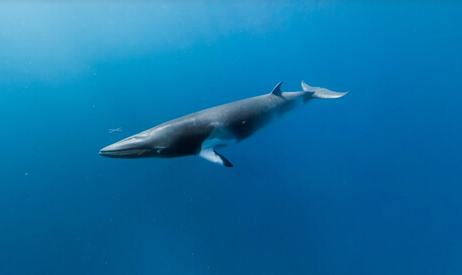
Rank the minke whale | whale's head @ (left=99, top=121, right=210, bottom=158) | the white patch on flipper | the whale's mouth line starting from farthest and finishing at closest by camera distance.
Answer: the white patch on flipper
the minke whale
whale's head @ (left=99, top=121, right=210, bottom=158)
the whale's mouth line

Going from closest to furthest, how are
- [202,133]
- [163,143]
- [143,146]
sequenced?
[143,146] → [163,143] → [202,133]

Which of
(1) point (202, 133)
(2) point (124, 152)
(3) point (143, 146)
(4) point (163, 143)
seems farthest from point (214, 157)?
(2) point (124, 152)

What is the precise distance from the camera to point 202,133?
5.46 metres

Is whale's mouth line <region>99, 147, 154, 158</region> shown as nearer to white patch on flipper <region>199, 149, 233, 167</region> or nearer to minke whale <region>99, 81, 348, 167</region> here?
minke whale <region>99, 81, 348, 167</region>

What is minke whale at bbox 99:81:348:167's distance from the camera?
490cm

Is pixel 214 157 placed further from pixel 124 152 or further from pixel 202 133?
pixel 124 152

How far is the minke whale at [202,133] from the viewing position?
16.1ft

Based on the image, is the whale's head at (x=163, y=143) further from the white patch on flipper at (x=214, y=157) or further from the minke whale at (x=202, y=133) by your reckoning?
the white patch on flipper at (x=214, y=157)

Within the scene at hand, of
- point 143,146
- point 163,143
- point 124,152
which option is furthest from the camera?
point 163,143

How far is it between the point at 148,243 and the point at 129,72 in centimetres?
1114

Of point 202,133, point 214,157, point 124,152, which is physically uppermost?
point 202,133

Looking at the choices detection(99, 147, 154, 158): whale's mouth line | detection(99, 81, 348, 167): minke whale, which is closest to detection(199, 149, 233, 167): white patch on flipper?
detection(99, 81, 348, 167): minke whale

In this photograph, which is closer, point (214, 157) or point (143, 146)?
point (143, 146)

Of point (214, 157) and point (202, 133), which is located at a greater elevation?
point (202, 133)
